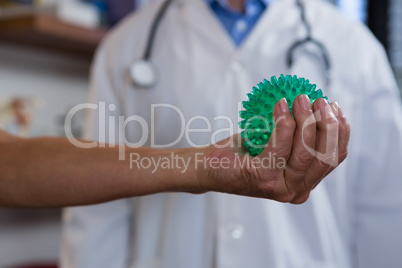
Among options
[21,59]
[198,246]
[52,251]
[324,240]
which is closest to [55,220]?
[52,251]

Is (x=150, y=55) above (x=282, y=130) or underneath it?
above

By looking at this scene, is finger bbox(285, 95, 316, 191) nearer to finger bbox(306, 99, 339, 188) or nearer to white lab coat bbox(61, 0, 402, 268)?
finger bbox(306, 99, 339, 188)

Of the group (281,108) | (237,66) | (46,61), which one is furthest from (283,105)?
(46,61)

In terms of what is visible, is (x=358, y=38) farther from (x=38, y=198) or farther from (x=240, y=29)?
(x=38, y=198)

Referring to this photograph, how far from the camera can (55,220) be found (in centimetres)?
122

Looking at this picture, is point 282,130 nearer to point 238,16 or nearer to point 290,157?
point 290,157

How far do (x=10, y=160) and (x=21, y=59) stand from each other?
0.67m

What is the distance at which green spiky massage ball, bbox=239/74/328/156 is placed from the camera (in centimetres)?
34

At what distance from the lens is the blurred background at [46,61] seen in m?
1.07

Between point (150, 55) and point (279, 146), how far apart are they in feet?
1.34

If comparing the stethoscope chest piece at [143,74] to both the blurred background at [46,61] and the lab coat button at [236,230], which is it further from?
the blurred background at [46,61]

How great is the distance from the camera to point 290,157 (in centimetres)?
34

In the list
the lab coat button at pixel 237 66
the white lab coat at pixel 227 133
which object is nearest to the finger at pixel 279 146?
the white lab coat at pixel 227 133

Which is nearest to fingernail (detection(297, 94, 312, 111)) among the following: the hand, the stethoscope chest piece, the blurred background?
the hand
